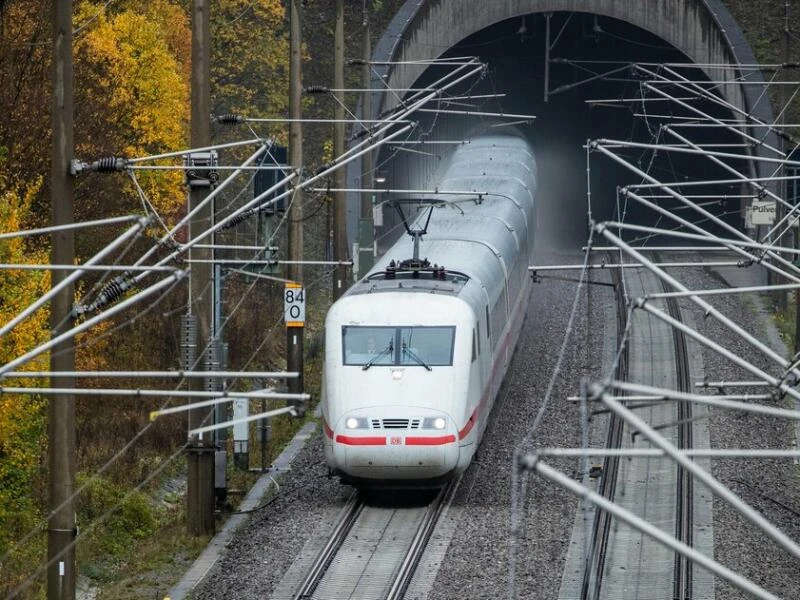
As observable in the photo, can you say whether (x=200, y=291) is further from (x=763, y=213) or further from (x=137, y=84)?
(x=763, y=213)

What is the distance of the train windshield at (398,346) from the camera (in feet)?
67.9

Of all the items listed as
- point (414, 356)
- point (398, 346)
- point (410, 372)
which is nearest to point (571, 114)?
point (398, 346)

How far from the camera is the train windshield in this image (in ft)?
67.9

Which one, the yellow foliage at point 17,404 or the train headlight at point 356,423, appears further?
the yellow foliage at point 17,404

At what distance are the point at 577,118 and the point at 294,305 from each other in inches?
1032

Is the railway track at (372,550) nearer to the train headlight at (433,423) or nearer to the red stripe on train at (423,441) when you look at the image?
the red stripe on train at (423,441)

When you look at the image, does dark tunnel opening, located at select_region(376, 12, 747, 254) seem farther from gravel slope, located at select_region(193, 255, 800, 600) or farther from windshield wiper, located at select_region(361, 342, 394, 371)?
windshield wiper, located at select_region(361, 342, 394, 371)

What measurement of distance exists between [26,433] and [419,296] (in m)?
5.98

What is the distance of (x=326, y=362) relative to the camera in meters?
20.9

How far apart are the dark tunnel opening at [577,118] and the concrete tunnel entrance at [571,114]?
0.04 metres

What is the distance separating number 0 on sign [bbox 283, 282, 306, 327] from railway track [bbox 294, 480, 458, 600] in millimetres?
5945

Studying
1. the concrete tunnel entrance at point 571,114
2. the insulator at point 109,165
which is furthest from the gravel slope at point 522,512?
the concrete tunnel entrance at point 571,114

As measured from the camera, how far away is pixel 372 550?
19391mm

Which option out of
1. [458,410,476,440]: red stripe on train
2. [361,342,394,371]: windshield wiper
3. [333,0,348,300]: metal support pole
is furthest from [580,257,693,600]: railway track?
[333,0,348,300]: metal support pole
